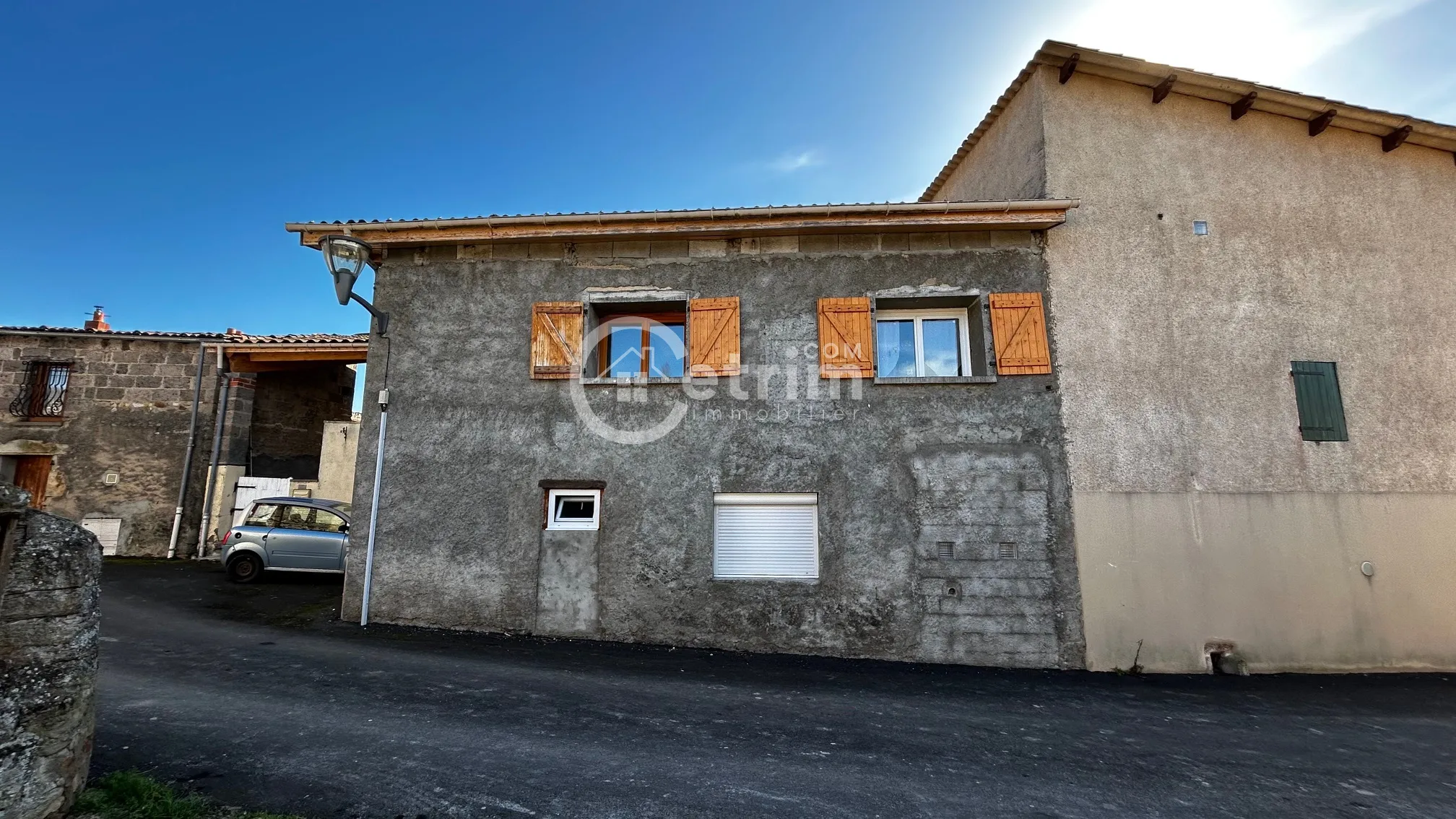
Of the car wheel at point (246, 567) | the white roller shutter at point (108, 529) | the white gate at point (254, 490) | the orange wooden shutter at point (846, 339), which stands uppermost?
the orange wooden shutter at point (846, 339)

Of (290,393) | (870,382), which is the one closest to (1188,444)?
(870,382)

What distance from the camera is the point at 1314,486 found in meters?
7.39

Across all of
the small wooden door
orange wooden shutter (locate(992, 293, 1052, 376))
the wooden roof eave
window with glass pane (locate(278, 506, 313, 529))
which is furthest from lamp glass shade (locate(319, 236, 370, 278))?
the small wooden door

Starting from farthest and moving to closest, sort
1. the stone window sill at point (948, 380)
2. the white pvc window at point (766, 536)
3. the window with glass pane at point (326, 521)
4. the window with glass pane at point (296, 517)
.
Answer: the window with glass pane at point (326, 521) → the window with glass pane at point (296, 517) → the stone window sill at point (948, 380) → the white pvc window at point (766, 536)

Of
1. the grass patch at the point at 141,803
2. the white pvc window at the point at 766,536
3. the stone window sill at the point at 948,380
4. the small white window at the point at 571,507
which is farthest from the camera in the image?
the small white window at the point at 571,507

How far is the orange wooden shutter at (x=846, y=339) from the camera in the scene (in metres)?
7.58

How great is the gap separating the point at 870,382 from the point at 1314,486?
5.18 m

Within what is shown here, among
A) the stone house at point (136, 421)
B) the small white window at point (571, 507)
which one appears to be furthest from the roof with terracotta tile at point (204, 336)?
the small white window at point (571, 507)

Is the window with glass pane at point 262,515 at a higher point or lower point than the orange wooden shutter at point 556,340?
lower

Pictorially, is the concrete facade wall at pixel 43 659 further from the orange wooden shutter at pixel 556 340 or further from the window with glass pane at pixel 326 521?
the window with glass pane at pixel 326 521

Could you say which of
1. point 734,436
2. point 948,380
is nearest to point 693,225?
point 734,436

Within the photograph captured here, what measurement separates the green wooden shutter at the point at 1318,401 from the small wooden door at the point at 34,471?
2106 centimetres

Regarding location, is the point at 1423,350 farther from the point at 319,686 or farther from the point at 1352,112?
the point at 319,686

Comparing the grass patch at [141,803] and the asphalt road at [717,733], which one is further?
the asphalt road at [717,733]
